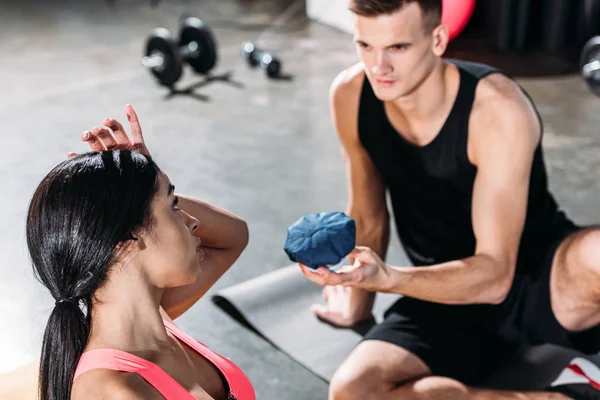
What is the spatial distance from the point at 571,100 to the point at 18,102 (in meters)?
2.88

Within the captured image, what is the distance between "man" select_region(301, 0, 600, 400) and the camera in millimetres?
2051

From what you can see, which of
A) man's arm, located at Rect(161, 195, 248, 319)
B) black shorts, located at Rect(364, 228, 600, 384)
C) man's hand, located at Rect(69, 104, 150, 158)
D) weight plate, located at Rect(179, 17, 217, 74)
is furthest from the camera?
weight plate, located at Rect(179, 17, 217, 74)

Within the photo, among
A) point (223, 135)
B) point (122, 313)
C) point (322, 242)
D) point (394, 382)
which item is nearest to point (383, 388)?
point (394, 382)

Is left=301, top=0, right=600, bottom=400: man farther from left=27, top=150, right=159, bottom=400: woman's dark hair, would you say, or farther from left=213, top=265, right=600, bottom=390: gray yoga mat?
left=27, top=150, right=159, bottom=400: woman's dark hair

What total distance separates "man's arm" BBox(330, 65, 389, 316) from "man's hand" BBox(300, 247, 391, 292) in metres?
0.54

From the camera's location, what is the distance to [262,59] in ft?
15.7

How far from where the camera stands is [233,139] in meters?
4.08

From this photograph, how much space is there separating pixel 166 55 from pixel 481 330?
9.53 feet

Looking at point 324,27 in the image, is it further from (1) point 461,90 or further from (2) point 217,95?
(1) point 461,90

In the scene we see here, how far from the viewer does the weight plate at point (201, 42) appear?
15.5 feet

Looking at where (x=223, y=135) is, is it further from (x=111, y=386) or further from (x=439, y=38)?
(x=111, y=386)

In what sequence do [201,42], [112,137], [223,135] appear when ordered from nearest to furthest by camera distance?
1. [112,137]
2. [223,135]
3. [201,42]

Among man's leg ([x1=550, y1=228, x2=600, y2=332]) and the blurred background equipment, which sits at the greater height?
man's leg ([x1=550, y1=228, x2=600, y2=332])

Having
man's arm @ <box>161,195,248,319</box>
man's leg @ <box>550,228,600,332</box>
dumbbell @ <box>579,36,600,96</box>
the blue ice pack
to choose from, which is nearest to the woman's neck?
man's arm @ <box>161,195,248,319</box>
